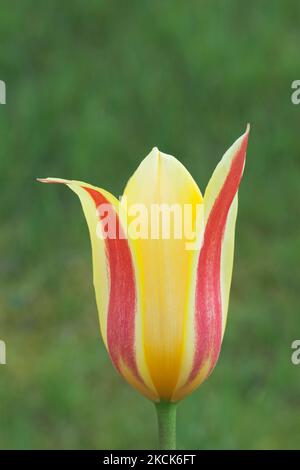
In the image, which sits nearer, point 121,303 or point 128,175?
point 121,303

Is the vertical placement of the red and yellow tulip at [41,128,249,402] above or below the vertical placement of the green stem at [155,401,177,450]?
above

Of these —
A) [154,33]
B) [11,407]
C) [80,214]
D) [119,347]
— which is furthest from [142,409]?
[119,347]

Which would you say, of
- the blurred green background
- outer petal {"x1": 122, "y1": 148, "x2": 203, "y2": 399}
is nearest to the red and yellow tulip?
outer petal {"x1": 122, "y1": 148, "x2": 203, "y2": 399}

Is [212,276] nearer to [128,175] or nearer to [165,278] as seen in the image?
[165,278]

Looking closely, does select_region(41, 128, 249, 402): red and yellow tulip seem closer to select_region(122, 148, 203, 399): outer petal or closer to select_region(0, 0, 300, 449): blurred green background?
select_region(122, 148, 203, 399): outer petal

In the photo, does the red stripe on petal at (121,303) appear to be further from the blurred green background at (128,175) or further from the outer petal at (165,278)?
the blurred green background at (128,175)

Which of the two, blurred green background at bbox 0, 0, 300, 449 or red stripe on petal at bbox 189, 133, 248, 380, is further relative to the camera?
blurred green background at bbox 0, 0, 300, 449

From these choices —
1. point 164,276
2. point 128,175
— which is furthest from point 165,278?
point 128,175

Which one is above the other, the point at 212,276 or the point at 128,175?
the point at 128,175
